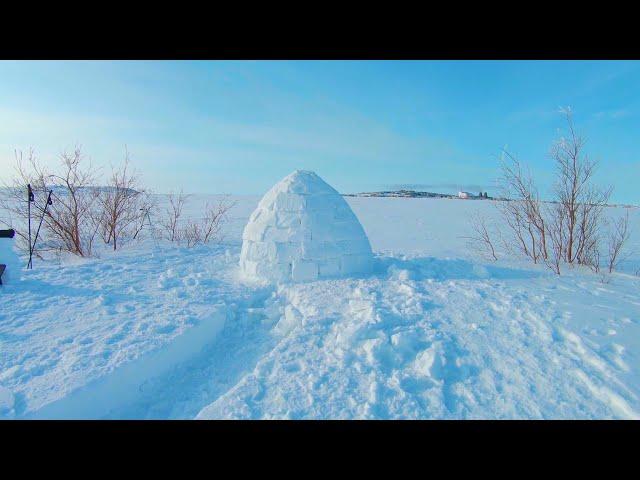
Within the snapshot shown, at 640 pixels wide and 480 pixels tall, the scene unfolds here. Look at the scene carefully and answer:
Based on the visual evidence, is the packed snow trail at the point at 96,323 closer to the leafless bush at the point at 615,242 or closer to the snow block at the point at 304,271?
the snow block at the point at 304,271

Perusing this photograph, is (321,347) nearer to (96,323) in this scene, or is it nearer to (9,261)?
(96,323)

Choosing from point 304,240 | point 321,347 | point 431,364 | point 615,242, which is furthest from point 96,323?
point 615,242

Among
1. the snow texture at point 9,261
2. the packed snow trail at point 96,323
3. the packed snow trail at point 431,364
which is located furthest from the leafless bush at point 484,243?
the snow texture at point 9,261

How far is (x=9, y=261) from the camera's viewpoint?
5293mm

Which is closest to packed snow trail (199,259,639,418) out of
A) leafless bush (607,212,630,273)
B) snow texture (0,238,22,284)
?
leafless bush (607,212,630,273)

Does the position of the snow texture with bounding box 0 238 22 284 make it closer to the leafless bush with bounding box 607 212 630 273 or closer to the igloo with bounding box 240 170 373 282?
the igloo with bounding box 240 170 373 282

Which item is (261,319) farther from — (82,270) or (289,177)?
(82,270)

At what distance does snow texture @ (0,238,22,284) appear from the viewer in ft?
16.9

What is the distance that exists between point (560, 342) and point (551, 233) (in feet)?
19.0

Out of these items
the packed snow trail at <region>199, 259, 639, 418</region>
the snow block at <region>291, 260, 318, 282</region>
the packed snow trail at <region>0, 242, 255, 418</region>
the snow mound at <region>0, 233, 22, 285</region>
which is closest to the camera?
the packed snow trail at <region>199, 259, 639, 418</region>

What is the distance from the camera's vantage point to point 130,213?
10.0m

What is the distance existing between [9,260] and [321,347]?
5.85 metres

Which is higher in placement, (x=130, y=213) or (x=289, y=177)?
(x=289, y=177)
